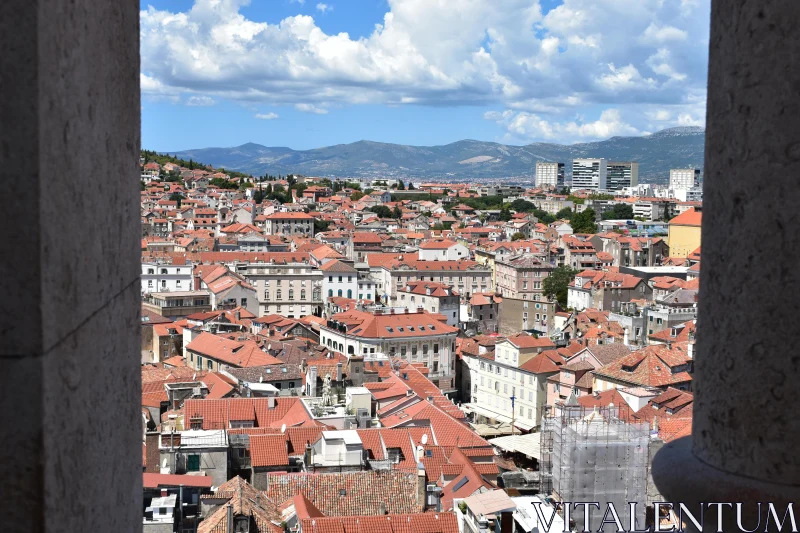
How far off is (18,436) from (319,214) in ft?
310

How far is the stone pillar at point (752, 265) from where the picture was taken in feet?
5.24

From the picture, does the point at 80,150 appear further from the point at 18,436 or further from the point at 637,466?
the point at 637,466

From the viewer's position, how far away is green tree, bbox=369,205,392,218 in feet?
353

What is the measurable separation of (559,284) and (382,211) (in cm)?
4625

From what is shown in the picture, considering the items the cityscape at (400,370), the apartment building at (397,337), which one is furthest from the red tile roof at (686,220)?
the apartment building at (397,337)

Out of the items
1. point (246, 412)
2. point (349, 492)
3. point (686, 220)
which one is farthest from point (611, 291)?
point (349, 492)

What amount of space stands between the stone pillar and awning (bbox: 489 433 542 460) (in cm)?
2522

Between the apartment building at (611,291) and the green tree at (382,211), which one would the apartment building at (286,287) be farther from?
the green tree at (382,211)

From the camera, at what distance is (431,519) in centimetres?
1537

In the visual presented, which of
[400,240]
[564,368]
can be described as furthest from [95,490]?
[400,240]

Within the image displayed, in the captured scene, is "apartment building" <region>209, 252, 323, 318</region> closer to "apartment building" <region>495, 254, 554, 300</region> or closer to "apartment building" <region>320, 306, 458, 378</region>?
"apartment building" <region>320, 306, 458, 378</region>

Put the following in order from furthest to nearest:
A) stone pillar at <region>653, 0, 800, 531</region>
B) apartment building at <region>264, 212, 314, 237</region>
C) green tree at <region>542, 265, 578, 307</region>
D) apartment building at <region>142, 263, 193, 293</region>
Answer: apartment building at <region>264, 212, 314, 237</region> < green tree at <region>542, 265, 578, 307</region> < apartment building at <region>142, 263, 193, 293</region> < stone pillar at <region>653, 0, 800, 531</region>

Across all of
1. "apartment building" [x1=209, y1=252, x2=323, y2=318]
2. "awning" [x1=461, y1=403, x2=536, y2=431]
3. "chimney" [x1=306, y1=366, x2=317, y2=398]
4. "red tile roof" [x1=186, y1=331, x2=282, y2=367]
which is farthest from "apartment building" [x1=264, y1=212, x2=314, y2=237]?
"chimney" [x1=306, y1=366, x2=317, y2=398]

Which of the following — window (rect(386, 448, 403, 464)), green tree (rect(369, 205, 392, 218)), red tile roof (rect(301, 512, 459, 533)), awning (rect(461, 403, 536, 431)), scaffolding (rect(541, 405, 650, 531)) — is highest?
green tree (rect(369, 205, 392, 218))
